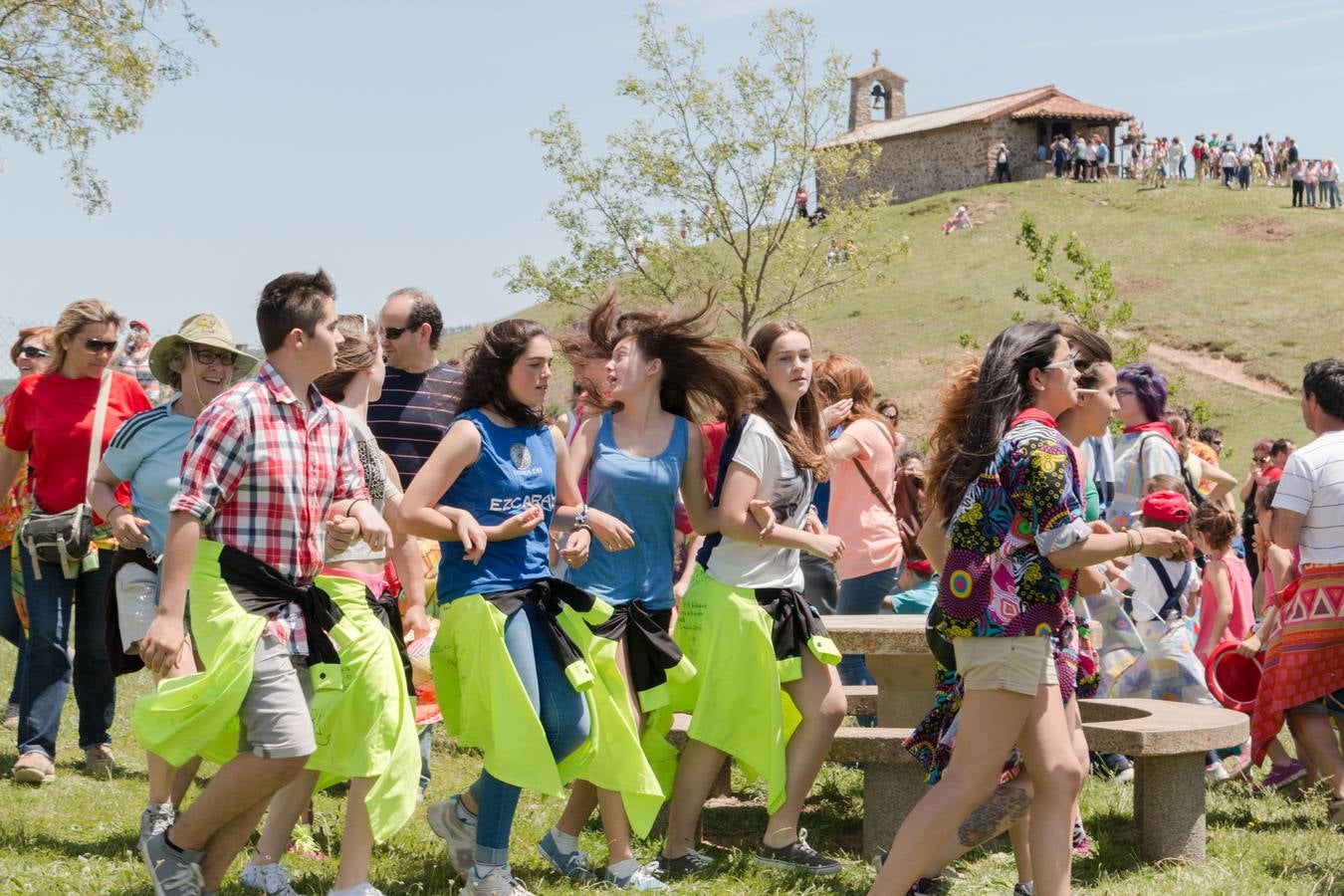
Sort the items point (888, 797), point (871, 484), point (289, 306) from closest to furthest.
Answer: point (289, 306) < point (888, 797) < point (871, 484)

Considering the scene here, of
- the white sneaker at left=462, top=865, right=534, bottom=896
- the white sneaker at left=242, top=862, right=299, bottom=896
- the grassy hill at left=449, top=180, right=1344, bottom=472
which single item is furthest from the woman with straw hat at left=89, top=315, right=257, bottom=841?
the grassy hill at left=449, top=180, right=1344, bottom=472

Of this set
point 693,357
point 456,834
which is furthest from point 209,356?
point 456,834

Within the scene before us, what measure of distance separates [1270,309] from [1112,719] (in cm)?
3617

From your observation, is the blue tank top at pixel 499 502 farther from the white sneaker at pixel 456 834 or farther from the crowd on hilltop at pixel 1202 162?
the crowd on hilltop at pixel 1202 162

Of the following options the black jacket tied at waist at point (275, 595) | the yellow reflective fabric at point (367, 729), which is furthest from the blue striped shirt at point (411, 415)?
the black jacket tied at waist at point (275, 595)

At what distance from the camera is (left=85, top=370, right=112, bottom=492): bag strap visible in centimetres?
622

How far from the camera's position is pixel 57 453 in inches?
254

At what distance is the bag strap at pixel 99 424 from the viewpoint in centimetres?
622

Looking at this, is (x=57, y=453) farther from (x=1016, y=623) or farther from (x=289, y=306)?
(x=1016, y=623)

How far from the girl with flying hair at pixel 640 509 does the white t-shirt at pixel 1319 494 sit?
237 centimetres

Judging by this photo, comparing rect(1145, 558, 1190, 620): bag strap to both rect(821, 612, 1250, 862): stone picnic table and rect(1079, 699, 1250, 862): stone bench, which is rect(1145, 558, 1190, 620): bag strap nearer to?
rect(821, 612, 1250, 862): stone picnic table

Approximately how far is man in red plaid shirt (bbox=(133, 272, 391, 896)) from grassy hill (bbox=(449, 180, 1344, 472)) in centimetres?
2451

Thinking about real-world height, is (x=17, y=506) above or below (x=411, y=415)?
below

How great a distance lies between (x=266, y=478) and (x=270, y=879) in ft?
4.74
